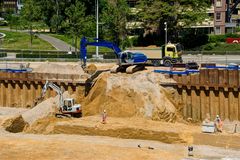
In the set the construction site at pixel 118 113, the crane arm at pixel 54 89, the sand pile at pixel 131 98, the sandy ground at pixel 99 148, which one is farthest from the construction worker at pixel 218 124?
the crane arm at pixel 54 89

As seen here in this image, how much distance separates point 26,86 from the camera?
62.9 metres

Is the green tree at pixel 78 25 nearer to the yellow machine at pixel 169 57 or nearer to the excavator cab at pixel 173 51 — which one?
the yellow machine at pixel 169 57

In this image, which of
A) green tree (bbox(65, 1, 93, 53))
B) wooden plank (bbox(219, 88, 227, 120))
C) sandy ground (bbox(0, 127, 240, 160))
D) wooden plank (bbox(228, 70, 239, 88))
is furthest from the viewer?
green tree (bbox(65, 1, 93, 53))

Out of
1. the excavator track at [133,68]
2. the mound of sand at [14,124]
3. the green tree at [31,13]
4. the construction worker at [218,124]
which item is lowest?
the mound of sand at [14,124]

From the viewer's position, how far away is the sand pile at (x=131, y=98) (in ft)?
177

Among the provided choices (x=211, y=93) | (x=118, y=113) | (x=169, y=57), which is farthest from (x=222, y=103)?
(x=169, y=57)

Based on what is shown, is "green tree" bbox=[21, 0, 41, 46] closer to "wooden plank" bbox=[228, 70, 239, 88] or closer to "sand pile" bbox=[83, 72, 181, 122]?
"sand pile" bbox=[83, 72, 181, 122]

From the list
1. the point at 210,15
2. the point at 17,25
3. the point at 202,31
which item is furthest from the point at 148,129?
the point at 17,25

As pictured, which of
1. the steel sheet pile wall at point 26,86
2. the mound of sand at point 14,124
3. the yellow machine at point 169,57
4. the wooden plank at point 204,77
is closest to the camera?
the mound of sand at point 14,124

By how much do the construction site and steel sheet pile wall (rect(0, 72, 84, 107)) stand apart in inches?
4.5

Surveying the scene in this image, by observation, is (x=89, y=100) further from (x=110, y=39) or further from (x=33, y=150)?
(x=110, y=39)

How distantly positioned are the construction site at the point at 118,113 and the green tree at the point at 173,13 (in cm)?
4148

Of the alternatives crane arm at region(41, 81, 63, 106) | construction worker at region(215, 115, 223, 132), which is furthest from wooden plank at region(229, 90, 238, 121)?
crane arm at region(41, 81, 63, 106)

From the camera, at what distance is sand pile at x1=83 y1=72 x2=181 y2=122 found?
177ft
